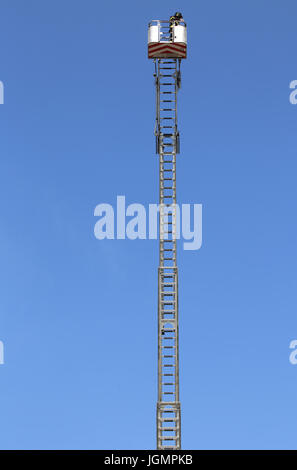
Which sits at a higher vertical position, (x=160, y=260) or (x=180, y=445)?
(x=160, y=260)

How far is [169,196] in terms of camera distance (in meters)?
114

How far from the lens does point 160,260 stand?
111m
